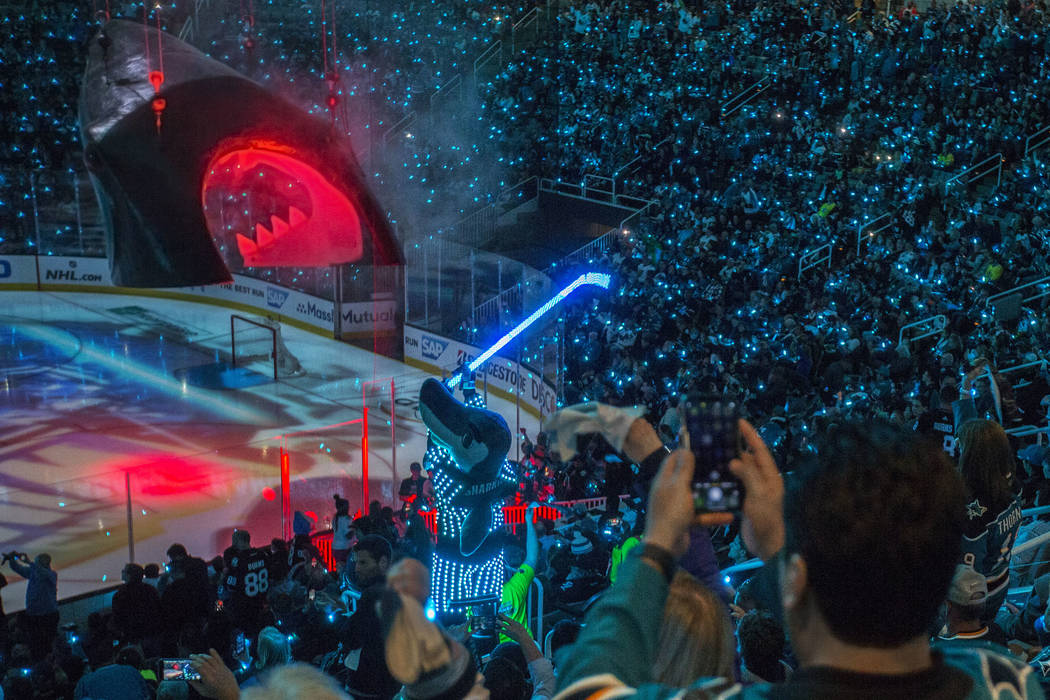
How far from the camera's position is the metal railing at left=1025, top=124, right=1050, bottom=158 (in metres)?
17.1

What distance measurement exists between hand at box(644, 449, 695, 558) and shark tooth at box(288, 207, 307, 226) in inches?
240

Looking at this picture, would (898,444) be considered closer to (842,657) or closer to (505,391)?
(842,657)

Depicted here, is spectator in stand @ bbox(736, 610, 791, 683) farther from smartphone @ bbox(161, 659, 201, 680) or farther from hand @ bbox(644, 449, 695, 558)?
smartphone @ bbox(161, 659, 201, 680)

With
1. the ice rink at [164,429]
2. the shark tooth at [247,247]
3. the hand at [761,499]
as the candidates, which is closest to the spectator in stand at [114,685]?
the shark tooth at [247,247]

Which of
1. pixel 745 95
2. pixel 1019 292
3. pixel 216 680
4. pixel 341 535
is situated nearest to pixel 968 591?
pixel 216 680

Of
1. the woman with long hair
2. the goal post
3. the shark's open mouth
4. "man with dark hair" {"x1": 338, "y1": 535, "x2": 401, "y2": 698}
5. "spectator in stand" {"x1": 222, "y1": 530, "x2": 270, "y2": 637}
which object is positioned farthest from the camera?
the goal post

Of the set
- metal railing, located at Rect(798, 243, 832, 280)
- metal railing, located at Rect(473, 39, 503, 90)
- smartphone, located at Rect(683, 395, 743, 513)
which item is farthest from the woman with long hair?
metal railing, located at Rect(473, 39, 503, 90)

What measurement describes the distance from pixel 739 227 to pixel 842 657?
16510mm

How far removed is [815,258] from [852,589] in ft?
51.1

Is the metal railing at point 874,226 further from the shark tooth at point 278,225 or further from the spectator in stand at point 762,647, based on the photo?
the spectator in stand at point 762,647

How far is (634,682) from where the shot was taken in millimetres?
1458

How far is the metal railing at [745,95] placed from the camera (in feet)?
70.7

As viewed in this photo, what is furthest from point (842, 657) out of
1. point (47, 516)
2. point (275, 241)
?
point (47, 516)

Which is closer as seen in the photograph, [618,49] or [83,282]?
[618,49]
